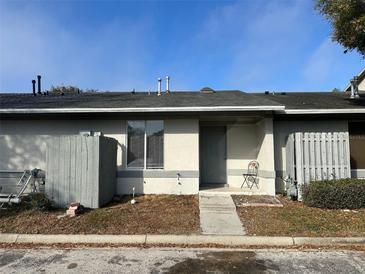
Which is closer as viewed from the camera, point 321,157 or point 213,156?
point 321,157

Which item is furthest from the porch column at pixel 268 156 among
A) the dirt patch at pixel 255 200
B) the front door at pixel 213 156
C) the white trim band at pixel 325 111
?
the front door at pixel 213 156

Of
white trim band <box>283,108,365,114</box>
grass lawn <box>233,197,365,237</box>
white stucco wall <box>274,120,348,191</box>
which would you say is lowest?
grass lawn <box>233,197,365,237</box>

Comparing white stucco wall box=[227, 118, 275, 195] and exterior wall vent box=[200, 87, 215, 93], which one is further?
exterior wall vent box=[200, 87, 215, 93]

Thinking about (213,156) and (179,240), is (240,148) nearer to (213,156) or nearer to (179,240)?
(213,156)

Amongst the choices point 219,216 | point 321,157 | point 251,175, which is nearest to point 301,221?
point 219,216

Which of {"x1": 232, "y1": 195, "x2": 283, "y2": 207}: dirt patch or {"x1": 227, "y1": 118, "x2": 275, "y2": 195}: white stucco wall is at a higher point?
{"x1": 227, "y1": 118, "x2": 275, "y2": 195}: white stucco wall

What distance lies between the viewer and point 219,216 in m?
8.15

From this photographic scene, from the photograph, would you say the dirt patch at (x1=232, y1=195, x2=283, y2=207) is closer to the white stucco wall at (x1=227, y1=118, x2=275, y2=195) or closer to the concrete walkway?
the concrete walkway

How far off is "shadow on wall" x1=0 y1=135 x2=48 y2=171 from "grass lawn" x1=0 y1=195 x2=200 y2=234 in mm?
2887

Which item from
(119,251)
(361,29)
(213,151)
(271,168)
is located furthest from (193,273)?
(361,29)

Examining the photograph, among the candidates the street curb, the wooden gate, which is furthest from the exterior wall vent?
the street curb

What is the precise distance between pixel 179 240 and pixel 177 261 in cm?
114

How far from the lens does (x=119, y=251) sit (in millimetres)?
6164

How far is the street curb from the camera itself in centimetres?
659
